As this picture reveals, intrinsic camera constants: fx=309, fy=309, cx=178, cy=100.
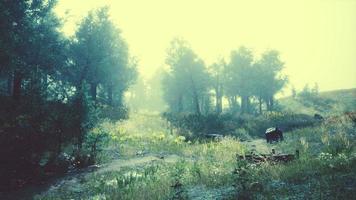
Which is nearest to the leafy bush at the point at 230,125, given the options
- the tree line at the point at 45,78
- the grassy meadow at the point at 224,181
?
the tree line at the point at 45,78

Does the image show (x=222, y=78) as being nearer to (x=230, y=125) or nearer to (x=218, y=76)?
(x=218, y=76)

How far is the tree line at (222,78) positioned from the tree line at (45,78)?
917 centimetres

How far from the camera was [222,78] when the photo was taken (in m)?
56.5

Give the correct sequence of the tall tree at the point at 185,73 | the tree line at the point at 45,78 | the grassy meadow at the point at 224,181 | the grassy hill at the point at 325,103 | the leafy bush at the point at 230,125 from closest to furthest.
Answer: the grassy meadow at the point at 224,181 → the tree line at the point at 45,78 → the leafy bush at the point at 230,125 → the tall tree at the point at 185,73 → the grassy hill at the point at 325,103

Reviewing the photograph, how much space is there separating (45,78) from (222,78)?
3685 cm

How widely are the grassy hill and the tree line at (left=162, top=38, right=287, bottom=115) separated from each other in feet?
17.3

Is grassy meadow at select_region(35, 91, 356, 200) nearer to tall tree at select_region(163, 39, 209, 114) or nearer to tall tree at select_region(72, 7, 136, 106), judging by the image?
tall tree at select_region(72, 7, 136, 106)

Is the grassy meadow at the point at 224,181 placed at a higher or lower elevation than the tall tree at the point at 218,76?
lower

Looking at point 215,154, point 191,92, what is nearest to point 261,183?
point 215,154

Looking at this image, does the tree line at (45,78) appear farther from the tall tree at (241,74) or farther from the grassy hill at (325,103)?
the grassy hill at (325,103)

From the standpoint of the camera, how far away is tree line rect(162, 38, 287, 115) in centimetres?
4647

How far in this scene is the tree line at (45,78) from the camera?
11.5 metres

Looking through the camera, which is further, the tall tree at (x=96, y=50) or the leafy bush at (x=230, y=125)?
the tall tree at (x=96, y=50)

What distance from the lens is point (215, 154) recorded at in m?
15.7
